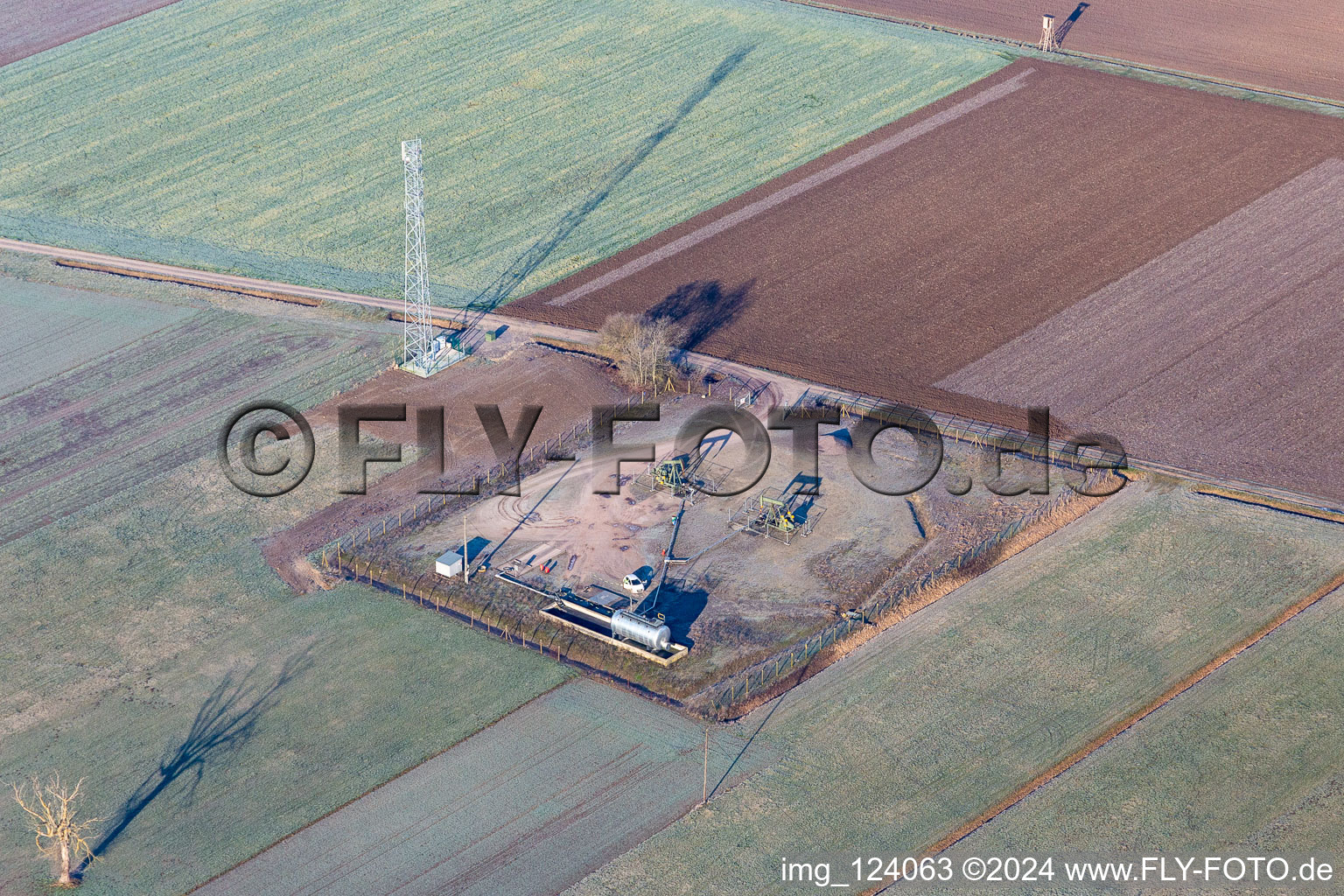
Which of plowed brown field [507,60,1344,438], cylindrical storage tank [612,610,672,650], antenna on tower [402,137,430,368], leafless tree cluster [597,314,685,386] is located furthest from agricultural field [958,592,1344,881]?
antenna on tower [402,137,430,368]

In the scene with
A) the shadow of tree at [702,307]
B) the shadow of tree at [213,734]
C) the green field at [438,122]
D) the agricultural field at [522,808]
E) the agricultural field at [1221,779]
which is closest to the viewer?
the agricultural field at [522,808]

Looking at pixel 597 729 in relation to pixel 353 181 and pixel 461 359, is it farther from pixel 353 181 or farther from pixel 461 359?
pixel 353 181

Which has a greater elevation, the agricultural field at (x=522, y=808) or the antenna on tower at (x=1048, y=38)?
the antenna on tower at (x=1048, y=38)

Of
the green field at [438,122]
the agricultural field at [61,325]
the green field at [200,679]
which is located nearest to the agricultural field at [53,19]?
the green field at [438,122]

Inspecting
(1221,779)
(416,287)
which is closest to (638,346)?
(416,287)

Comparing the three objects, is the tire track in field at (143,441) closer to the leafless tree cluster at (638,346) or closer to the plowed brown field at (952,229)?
the plowed brown field at (952,229)

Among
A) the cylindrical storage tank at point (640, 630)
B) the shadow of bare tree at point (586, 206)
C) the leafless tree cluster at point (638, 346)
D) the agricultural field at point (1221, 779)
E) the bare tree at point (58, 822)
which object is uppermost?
the shadow of bare tree at point (586, 206)

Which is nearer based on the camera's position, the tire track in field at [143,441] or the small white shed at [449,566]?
the small white shed at [449,566]
